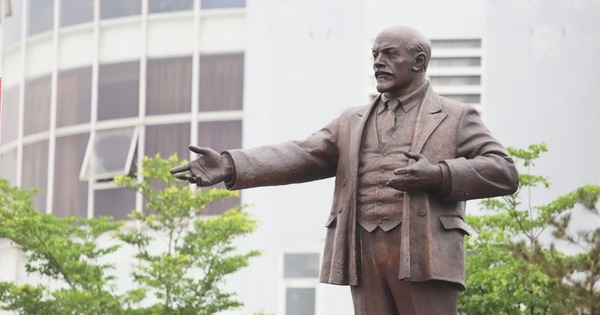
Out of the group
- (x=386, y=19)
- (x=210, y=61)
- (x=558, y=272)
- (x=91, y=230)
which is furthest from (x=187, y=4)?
(x=558, y=272)

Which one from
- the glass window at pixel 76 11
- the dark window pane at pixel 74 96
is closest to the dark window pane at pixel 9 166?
the dark window pane at pixel 74 96

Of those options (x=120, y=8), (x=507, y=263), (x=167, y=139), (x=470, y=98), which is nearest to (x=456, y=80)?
(x=470, y=98)

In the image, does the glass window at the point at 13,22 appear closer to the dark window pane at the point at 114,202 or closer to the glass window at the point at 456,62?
the dark window pane at the point at 114,202

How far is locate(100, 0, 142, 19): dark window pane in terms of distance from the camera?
3394 cm

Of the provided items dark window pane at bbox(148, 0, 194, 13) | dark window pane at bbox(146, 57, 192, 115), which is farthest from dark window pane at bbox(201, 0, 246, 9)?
dark window pane at bbox(146, 57, 192, 115)

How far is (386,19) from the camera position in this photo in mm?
31625

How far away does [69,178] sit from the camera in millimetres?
34781

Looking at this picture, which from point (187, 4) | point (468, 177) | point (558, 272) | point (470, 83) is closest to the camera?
point (468, 177)

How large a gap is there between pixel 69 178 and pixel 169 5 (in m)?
4.24

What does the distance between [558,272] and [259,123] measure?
13.8 metres

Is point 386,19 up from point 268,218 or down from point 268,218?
up

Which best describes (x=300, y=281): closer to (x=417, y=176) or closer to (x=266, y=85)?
(x=266, y=85)

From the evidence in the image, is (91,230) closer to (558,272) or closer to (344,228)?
(558,272)

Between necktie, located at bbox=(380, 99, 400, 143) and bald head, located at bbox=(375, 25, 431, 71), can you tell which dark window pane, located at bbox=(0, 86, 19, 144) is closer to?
necktie, located at bbox=(380, 99, 400, 143)
